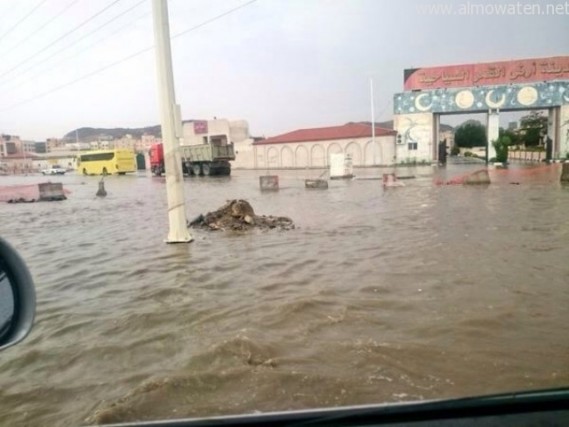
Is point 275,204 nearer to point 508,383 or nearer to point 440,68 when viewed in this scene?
point 508,383

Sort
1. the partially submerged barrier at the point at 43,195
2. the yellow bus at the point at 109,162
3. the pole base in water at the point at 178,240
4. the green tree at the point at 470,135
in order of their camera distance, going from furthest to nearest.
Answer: the green tree at the point at 470,135 < the yellow bus at the point at 109,162 < the partially submerged barrier at the point at 43,195 < the pole base in water at the point at 178,240

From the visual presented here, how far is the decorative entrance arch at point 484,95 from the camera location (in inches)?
1481

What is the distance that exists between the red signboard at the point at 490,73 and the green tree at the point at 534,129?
1744 cm

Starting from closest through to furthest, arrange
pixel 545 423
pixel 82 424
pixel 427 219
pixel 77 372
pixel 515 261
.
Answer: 1. pixel 545 423
2. pixel 82 424
3. pixel 77 372
4. pixel 515 261
5. pixel 427 219

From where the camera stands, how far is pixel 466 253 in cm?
645

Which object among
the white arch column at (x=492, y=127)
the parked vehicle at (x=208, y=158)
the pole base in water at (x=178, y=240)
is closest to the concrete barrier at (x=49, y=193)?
the pole base in water at (x=178, y=240)

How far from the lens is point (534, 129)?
56.6m

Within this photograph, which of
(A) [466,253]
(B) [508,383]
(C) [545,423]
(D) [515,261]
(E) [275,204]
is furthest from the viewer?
(E) [275,204]

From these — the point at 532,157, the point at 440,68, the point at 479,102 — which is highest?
the point at 440,68

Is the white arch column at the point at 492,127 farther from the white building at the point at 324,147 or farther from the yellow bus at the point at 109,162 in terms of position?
the yellow bus at the point at 109,162

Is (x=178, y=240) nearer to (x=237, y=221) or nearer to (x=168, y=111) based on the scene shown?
(x=237, y=221)

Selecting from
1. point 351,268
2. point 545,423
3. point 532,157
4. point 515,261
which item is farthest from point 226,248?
point 532,157

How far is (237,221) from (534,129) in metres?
57.2

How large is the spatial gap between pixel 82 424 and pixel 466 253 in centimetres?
539
